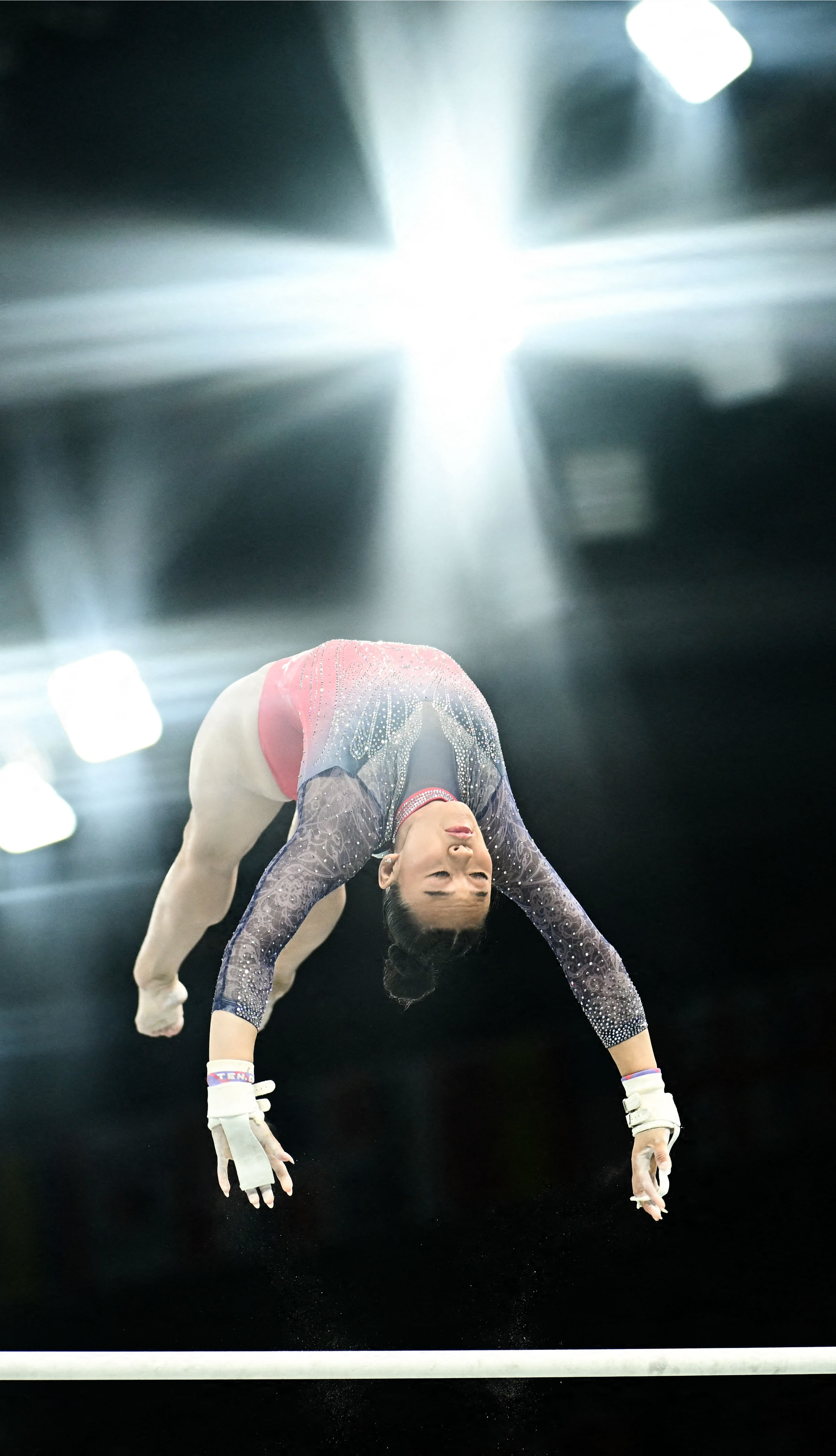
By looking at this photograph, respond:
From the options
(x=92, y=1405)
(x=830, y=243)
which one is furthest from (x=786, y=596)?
(x=92, y=1405)

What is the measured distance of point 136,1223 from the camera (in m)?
2.67

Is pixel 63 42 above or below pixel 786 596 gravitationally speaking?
above

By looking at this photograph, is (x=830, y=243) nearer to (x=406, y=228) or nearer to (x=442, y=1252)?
(x=406, y=228)

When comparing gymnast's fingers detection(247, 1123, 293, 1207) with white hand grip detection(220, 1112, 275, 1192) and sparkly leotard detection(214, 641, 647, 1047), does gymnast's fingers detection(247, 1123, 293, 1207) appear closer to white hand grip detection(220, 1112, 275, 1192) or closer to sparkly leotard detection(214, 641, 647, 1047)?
white hand grip detection(220, 1112, 275, 1192)

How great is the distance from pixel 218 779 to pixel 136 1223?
3.64 ft

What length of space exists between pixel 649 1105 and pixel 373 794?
3.06ft

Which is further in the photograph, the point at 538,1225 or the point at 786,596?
the point at 786,596

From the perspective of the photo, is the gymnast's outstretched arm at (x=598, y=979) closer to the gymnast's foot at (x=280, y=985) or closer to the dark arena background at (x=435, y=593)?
the dark arena background at (x=435, y=593)

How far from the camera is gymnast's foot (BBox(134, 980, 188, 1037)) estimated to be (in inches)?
106

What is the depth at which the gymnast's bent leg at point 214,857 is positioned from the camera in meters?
2.53

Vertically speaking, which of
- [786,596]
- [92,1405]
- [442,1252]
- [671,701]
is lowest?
[92,1405]

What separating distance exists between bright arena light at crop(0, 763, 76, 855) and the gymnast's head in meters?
0.99

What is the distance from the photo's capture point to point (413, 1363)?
1.98m

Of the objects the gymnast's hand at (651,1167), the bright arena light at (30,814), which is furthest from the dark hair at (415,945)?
the bright arena light at (30,814)
